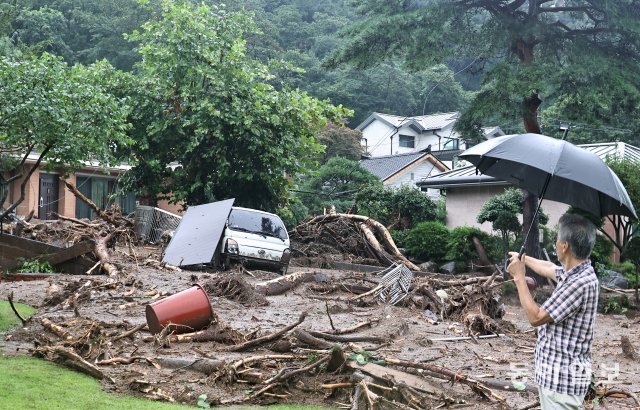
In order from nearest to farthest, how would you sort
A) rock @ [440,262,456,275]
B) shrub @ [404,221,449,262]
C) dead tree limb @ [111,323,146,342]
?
dead tree limb @ [111,323,146,342], rock @ [440,262,456,275], shrub @ [404,221,449,262]

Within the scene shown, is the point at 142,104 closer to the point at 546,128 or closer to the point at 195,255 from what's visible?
the point at 195,255

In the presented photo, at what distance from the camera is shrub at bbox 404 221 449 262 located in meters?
28.3

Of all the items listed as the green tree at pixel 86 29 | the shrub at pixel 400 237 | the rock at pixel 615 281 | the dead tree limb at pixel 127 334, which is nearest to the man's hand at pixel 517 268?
the dead tree limb at pixel 127 334

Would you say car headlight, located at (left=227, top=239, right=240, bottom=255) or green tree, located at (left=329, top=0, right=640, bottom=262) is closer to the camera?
car headlight, located at (left=227, top=239, right=240, bottom=255)

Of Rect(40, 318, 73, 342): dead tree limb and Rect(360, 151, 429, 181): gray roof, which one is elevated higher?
Rect(360, 151, 429, 181): gray roof

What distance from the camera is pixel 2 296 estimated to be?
1379 centimetres

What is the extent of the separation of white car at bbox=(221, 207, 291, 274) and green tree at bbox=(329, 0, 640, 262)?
595cm

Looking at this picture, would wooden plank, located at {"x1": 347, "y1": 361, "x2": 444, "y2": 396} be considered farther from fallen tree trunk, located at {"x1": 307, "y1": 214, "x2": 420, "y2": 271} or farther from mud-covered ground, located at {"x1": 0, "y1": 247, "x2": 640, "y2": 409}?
fallen tree trunk, located at {"x1": 307, "y1": 214, "x2": 420, "y2": 271}

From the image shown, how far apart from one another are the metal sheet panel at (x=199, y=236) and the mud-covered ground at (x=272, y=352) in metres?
1.73

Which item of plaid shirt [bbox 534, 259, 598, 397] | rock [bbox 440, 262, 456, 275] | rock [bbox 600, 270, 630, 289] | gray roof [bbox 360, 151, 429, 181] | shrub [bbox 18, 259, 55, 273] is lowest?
rock [bbox 440, 262, 456, 275]

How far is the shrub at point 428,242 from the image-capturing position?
28328 millimetres

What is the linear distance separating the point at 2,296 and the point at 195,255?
23.9 ft

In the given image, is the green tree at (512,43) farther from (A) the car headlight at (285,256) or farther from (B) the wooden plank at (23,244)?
(B) the wooden plank at (23,244)

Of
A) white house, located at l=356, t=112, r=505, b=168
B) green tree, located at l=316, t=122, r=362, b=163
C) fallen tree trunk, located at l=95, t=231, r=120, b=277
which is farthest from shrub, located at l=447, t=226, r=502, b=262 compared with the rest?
white house, located at l=356, t=112, r=505, b=168
